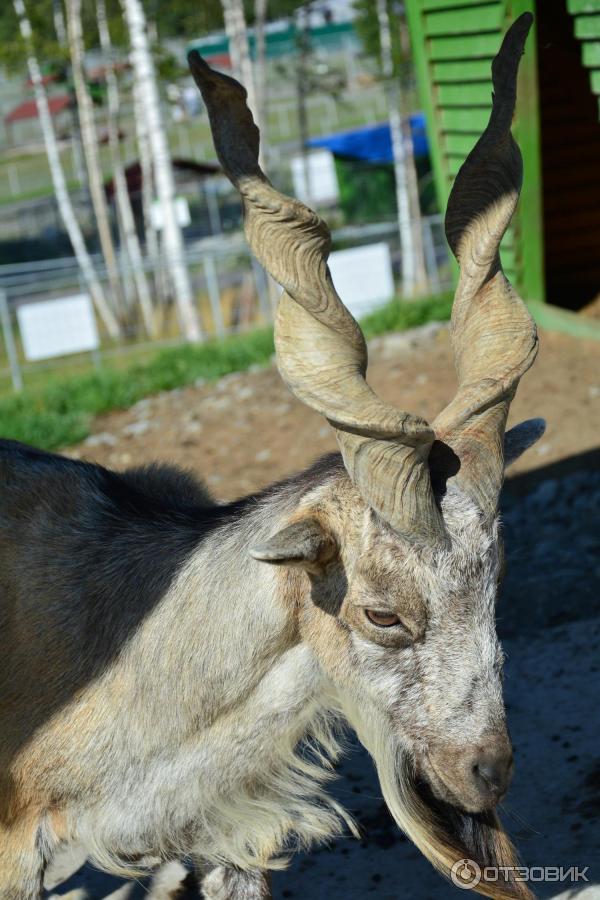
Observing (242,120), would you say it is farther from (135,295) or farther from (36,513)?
(135,295)

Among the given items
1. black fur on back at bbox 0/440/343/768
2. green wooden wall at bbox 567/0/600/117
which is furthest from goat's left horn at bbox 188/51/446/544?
green wooden wall at bbox 567/0/600/117

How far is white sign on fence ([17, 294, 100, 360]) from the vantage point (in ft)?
56.7

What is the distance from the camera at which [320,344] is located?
3119 mm

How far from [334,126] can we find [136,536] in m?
49.0

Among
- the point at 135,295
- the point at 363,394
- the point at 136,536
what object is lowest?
the point at 135,295

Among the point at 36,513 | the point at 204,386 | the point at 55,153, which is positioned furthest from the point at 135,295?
the point at 36,513

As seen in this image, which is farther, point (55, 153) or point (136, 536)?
point (55, 153)

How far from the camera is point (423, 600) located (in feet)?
9.92

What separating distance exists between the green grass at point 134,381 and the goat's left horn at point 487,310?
23.9 feet

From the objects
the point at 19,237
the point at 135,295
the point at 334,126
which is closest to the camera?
the point at 135,295

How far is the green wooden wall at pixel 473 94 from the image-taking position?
A: 834cm

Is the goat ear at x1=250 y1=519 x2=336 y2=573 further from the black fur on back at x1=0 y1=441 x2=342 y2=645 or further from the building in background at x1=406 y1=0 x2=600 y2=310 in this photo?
the building in background at x1=406 y1=0 x2=600 y2=310

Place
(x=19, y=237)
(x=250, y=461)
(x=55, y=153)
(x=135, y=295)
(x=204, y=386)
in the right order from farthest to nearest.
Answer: (x=19, y=237) → (x=135, y=295) → (x=55, y=153) → (x=204, y=386) → (x=250, y=461)

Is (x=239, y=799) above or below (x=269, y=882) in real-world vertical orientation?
above
